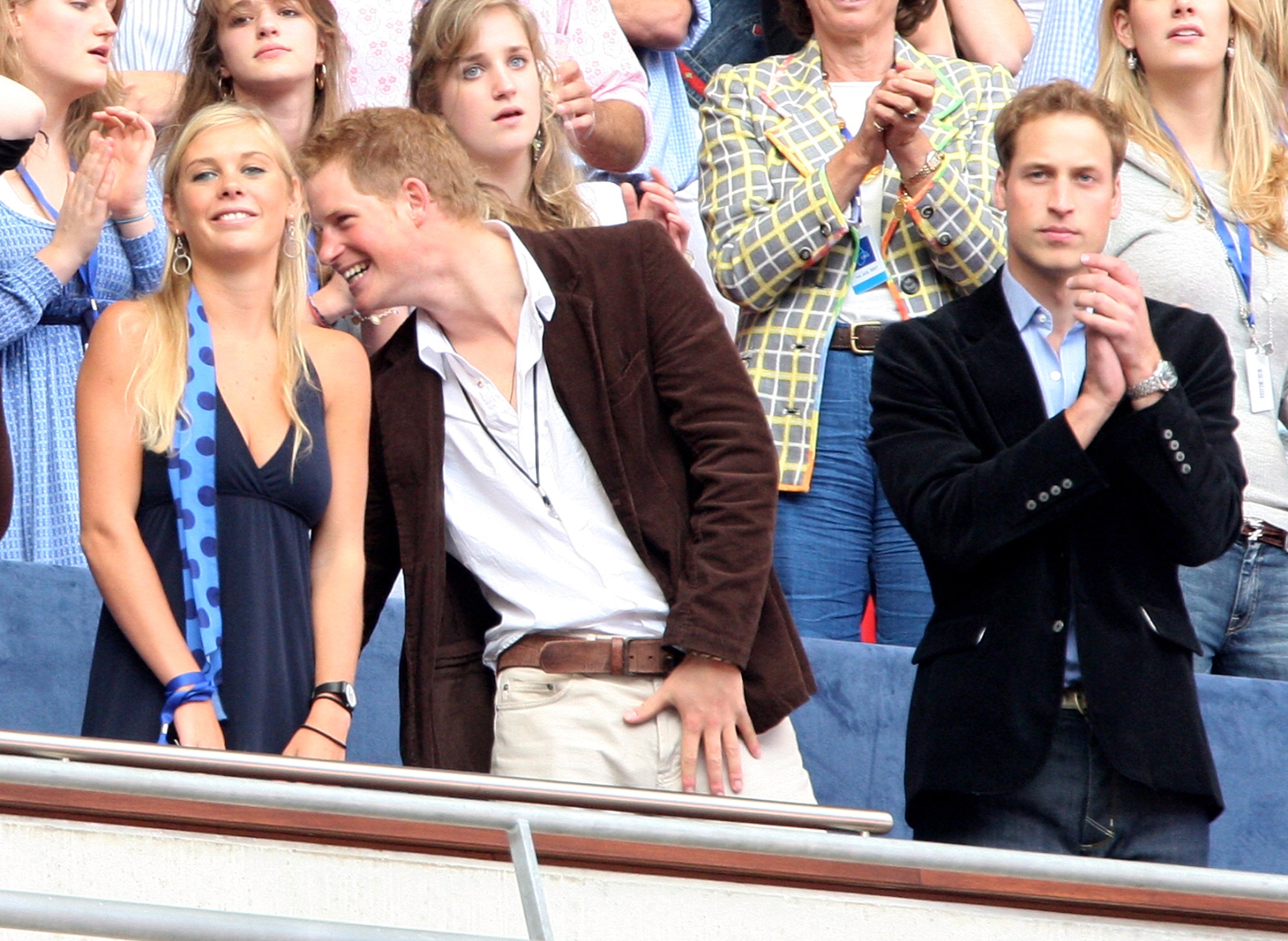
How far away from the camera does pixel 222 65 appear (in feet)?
15.4

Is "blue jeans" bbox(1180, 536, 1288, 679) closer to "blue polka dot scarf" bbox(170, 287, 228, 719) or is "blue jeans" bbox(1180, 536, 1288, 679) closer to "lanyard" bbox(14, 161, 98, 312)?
"blue polka dot scarf" bbox(170, 287, 228, 719)

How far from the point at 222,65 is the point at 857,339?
→ 156 cm

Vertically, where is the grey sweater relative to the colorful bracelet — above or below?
above

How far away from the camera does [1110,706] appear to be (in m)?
3.35

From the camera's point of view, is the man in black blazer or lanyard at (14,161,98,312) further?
lanyard at (14,161,98,312)

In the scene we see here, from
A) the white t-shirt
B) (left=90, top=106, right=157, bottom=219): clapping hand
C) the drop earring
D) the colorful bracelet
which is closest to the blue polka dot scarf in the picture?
the colorful bracelet

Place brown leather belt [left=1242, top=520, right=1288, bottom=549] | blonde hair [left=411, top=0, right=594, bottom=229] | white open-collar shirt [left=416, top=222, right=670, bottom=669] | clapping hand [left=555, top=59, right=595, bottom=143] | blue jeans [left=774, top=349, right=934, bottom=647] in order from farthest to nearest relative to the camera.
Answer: clapping hand [left=555, top=59, right=595, bottom=143] < blonde hair [left=411, top=0, right=594, bottom=229] < blue jeans [left=774, top=349, right=934, bottom=647] < brown leather belt [left=1242, top=520, right=1288, bottom=549] < white open-collar shirt [left=416, top=222, right=670, bottom=669]

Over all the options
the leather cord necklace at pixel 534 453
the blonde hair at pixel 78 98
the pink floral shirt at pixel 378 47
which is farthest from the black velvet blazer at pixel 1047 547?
the pink floral shirt at pixel 378 47

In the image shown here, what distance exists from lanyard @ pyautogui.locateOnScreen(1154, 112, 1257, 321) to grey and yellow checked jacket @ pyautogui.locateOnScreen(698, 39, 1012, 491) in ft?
1.51

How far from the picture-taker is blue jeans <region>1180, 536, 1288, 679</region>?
4172 millimetres

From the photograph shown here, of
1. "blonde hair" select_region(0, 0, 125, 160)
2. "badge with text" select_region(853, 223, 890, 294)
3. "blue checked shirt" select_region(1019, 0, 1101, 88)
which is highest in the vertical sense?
"blue checked shirt" select_region(1019, 0, 1101, 88)

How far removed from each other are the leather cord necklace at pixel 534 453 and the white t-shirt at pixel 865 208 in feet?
4.05

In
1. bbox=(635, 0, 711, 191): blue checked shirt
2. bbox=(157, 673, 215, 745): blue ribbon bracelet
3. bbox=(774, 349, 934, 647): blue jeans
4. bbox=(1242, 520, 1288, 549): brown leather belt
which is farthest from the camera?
bbox=(635, 0, 711, 191): blue checked shirt

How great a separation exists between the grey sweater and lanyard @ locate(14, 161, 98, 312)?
2149mm
